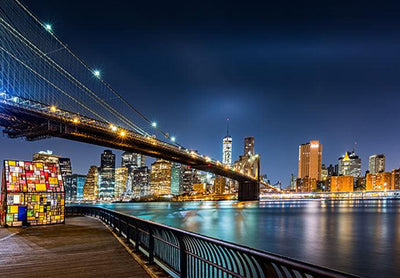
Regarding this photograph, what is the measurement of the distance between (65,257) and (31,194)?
25.9 ft

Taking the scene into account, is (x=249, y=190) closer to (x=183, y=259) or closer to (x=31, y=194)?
(x=31, y=194)

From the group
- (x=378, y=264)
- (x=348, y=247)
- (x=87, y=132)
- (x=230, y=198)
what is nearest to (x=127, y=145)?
(x=87, y=132)

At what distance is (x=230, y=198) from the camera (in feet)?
525

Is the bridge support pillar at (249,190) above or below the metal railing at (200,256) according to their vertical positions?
below

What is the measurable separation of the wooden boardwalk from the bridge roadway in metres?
25.6

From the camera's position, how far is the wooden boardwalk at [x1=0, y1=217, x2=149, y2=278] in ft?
21.6

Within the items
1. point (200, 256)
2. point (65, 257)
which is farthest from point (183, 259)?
point (65, 257)

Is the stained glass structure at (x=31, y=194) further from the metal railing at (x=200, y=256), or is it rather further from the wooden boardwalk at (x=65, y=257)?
the metal railing at (x=200, y=256)

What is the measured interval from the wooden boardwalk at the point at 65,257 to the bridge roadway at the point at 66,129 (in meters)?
25.6

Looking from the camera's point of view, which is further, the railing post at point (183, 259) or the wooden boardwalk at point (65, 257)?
the wooden boardwalk at point (65, 257)

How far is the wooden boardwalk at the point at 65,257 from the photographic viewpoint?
659cm

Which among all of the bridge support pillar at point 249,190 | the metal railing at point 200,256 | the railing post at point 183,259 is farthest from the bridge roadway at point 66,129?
the bridge support pillar at point 249,190

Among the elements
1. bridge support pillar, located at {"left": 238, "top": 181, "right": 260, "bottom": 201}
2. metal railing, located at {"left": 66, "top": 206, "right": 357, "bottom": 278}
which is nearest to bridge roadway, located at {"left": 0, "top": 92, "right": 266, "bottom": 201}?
metal railing, located at {"left": 66, "top": 206, "right": 357, "bottom": 278}

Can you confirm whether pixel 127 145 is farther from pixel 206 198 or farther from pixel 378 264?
pixel 206 198
